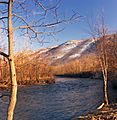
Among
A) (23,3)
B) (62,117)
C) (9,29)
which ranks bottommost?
(62,117)

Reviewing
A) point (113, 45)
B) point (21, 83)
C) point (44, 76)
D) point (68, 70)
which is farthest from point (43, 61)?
point (68, 70)

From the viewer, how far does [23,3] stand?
6.15 meters

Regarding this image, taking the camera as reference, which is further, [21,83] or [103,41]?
[21,83]

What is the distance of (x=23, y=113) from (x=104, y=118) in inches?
436

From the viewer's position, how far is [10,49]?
18.5 ft

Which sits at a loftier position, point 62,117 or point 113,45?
point 113,45

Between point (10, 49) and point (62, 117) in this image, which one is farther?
point (62, 117)

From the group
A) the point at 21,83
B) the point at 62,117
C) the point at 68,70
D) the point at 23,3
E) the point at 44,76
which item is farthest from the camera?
the point at 68,70

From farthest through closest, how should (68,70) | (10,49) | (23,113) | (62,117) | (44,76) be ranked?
(68,70)
(44,76)
(23,113)
(62,117)
(10,49)

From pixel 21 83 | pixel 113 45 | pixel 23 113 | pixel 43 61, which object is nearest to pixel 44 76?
pixel 43 61

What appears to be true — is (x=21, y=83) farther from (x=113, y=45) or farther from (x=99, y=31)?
(x=99, y=31)

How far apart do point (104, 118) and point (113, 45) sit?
33.8 meters

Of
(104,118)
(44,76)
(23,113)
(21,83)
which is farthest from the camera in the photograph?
(44,76)

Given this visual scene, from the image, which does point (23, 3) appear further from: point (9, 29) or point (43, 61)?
point (43, 61)
